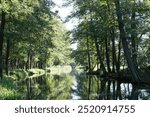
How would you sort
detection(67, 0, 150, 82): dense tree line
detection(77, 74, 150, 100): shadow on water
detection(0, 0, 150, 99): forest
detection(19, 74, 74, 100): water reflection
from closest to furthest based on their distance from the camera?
detection(77, 74, 150, 100): shadow on water < detection(19, 74, 74, 100): water reflection < detection(0, 0, 150, 99): forest < detection(67, 0, 150, 82): dense tree line

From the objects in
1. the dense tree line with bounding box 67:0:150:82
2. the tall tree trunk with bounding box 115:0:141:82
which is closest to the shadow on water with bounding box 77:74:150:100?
the tall tree trunk with bounding box 115:0:141:82

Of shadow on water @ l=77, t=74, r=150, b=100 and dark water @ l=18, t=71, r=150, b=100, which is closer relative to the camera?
shadow on water @ l=77, t=74, r=150, b=100

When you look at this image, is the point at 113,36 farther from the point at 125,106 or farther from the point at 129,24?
the point at 125,106

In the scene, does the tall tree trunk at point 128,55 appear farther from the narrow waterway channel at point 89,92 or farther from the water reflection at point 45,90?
the water reflection at point 45,90

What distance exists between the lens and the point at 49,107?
31.9 ft

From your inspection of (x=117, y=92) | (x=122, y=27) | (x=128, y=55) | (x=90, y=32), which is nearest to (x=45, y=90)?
(x=117, y=92)

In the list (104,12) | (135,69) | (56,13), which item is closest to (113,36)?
(104,12)

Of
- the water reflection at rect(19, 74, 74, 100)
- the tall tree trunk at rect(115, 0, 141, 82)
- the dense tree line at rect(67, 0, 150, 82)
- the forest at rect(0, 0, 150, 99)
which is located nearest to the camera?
the water reflection at rect(19, 74, 74, 100)

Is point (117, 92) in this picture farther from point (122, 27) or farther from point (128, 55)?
point (122, 27)

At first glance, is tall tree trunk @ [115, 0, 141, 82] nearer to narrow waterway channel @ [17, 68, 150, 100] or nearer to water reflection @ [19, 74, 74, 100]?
narrow waterway channel @ [17, 68, 150, 100]

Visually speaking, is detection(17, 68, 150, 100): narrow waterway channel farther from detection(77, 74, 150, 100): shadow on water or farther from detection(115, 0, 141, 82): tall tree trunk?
detection(115, 0, 141, 82): tall tree trunk

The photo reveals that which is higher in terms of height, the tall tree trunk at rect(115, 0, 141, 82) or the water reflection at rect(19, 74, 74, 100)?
the tall tree trunk at rect(115, 0, 141, 82)

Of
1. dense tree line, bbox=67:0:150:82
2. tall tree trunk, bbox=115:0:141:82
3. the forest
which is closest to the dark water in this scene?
the forest

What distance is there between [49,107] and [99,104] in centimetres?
143
